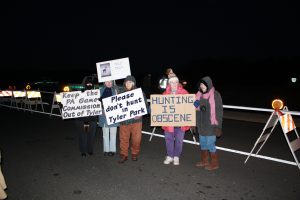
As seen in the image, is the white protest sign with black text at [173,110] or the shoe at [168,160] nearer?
the white protest sign with black text at [173,110]

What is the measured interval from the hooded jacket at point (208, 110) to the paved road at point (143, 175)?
0.90 meters

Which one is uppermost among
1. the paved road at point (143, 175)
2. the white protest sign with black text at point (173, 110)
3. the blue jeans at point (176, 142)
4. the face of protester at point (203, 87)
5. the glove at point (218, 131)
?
the face of protester at point (203, 87)

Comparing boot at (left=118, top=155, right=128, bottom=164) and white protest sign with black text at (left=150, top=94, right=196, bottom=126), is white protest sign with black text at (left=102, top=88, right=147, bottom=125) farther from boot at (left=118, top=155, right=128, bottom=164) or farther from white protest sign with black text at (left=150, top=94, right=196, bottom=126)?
boot at (left=118, top=155, right=128, bottom=164)

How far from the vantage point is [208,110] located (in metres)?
6.25

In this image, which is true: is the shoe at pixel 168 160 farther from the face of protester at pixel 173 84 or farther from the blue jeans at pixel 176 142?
the face of protester at pixel 173 84

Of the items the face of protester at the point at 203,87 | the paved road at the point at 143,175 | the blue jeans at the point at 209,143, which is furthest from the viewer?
the blue jeans at the point at 209,143

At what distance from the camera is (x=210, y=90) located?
6168 millimetres

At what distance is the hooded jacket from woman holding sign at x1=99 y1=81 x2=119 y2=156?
2.08 metres

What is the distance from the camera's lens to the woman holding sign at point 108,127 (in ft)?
24.2

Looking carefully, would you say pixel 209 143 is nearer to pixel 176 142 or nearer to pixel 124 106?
pixel 176 142

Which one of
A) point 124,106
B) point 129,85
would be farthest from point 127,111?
point 129,85

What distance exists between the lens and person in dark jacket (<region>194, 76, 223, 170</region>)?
615 centimetres

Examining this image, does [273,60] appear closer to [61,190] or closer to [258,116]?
[258,116]

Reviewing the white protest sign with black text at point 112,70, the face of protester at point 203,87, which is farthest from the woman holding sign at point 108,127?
the face of protester at point 203,87
